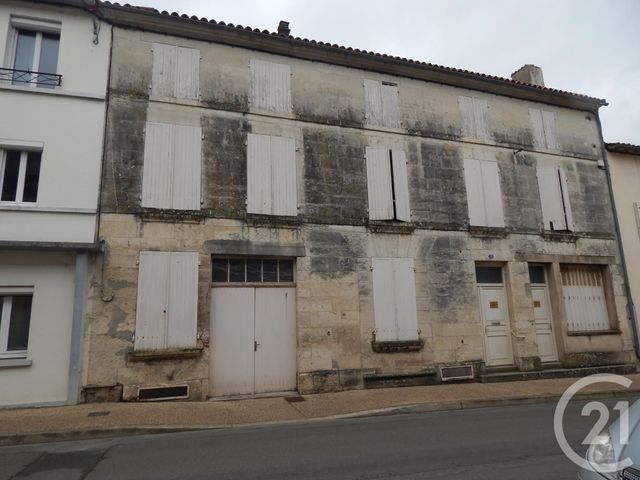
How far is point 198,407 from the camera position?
7.27m

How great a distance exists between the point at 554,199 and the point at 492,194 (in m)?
2.02

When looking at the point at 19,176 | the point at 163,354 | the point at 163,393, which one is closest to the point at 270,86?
the point at 19,176

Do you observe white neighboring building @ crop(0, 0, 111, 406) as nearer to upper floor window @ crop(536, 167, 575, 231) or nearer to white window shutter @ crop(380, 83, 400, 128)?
white window shutter @ crop(380, 83, 400, 128)

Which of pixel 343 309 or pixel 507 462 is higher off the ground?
pixel 343 309

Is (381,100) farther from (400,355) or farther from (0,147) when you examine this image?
(0,147)

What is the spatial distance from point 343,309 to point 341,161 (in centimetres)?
333

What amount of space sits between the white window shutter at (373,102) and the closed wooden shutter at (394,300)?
339 centimetres

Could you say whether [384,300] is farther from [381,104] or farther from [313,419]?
[381,104]

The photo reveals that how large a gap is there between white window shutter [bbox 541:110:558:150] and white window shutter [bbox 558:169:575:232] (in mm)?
783

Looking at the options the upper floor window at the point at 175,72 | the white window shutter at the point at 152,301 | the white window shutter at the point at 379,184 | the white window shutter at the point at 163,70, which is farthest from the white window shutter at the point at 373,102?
the white window shutter at the point at 152,301

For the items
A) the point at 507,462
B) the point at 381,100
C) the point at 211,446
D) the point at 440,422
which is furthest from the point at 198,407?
the point at 381,100

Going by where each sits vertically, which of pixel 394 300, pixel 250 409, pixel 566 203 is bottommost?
pixel 250 409

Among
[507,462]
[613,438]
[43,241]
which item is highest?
[43,241]

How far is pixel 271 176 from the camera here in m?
9.16
